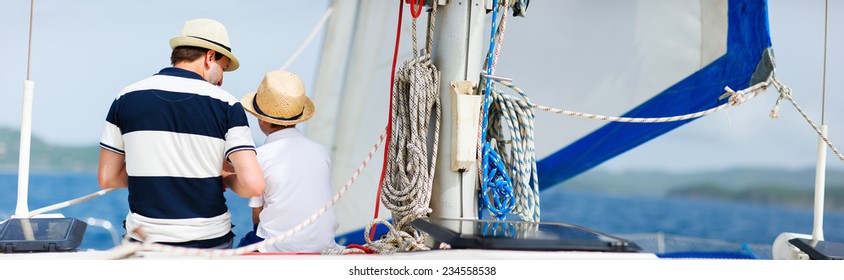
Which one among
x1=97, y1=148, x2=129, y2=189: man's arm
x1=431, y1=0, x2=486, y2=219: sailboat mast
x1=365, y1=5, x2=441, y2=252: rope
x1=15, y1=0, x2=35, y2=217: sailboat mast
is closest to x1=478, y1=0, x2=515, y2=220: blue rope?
x1=431, y1=0, x2=486, y2=219: sailboat mast

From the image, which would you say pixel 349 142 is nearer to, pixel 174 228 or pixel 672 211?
pixel 174 228

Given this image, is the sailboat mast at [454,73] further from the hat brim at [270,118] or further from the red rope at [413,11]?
the hat brim at [270,118]

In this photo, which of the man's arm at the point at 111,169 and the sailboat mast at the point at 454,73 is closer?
the man's arm at the point at 111,169

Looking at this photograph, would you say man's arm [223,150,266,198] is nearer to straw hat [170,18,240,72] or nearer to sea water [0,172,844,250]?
straw hat [170,18,240,72]

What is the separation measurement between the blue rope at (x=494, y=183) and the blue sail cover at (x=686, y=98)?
116 centimetres

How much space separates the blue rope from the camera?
2.44 meters

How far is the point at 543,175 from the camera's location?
12.1ft

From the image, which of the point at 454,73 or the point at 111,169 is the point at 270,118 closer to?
the point at 111,169

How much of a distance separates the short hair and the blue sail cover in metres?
1.99

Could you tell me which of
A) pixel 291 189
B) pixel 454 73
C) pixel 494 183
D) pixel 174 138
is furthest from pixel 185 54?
pixel 494 183

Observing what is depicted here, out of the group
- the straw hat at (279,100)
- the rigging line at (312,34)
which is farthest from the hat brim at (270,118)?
the rigging line at (312,34)

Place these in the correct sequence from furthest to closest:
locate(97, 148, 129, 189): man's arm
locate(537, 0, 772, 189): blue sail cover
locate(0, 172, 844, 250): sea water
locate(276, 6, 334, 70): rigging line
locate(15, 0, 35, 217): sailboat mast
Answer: locate(0, 172, 844, 250): sea water → locate(276, 6, 334, 70): rigging line → locate(537, 0, 772, 189): blue sail cover → locate(15, 0, 35, 217): sailboat mast → locate(97, 148, 129, 189): man's arm

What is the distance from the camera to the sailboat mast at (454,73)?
239 cm

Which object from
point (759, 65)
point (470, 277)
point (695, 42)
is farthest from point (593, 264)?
point (695, 42)
